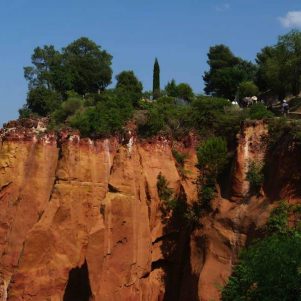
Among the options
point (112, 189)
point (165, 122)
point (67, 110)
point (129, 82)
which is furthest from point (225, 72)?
point (112, 189)

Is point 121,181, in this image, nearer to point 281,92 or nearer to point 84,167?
point 84,167

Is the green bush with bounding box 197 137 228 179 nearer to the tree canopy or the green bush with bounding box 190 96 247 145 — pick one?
the green bush with bounding box 190 96 247 145

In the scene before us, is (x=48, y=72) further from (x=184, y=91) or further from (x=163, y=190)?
(x=163, y=190)

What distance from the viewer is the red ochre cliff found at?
22.0 m

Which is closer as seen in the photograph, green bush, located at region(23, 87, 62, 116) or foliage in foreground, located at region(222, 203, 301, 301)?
foliage in foreground, located at region(222, 203, 301, 301)

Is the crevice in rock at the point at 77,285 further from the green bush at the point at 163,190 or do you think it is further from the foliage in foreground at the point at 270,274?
the foliage in foreground at the point at 270,274

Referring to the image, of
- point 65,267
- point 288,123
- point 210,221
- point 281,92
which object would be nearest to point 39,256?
point 65,267

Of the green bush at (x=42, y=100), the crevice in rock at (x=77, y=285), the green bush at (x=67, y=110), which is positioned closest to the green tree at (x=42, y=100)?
the green bush at (x=42, y=100)

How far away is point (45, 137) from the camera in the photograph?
86.0ft

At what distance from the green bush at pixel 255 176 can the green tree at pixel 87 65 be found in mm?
20149

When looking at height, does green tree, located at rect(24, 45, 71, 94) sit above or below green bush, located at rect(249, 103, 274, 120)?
above

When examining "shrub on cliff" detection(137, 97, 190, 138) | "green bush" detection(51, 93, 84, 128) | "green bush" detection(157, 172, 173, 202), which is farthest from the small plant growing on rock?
"green bush" detection(51, 93, 84, 128)

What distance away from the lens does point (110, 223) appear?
74.6 feet

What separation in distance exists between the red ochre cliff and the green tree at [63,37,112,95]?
48.3 feet
